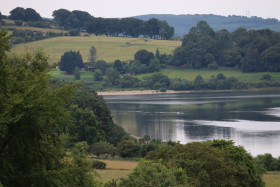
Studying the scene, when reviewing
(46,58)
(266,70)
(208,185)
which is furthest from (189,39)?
(46,58)

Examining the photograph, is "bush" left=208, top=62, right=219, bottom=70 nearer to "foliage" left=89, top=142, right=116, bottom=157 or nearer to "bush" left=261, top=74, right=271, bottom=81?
"bush" left=261, top=74, right=271, bottom=81

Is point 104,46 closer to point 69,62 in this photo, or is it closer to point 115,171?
point 69,62

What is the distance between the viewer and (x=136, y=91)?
13438cm

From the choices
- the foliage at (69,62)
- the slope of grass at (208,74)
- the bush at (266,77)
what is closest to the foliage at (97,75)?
the foliage at (69,62)

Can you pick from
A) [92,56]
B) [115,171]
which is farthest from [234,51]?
[115,171]

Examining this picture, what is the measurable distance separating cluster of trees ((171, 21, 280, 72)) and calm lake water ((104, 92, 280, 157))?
134 ft

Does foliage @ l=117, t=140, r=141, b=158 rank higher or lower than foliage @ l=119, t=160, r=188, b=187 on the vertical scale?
lower

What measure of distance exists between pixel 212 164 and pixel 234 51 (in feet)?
439

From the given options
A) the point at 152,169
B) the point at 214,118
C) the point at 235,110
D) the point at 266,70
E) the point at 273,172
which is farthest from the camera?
the point at 266,70

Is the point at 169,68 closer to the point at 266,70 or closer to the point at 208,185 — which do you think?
the point at 266,70

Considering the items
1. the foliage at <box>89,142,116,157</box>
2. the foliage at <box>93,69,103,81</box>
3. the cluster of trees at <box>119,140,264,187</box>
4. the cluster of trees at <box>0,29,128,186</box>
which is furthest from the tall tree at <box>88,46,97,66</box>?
the cluster of trees at <box>0,29,128,186</box>

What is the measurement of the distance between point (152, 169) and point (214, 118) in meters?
59.6

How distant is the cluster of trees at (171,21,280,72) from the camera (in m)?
147

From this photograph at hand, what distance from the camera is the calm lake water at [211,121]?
187ft
